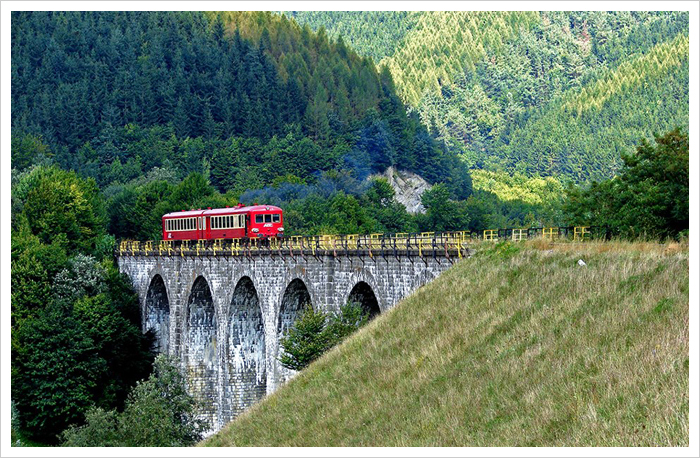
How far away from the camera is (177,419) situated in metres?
54.5

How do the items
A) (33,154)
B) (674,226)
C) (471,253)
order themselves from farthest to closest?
(33,154) → (674,226) → (471,253)

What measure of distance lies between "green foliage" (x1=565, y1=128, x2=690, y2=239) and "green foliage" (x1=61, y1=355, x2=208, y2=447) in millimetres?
22596

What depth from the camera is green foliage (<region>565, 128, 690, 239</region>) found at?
4075cm

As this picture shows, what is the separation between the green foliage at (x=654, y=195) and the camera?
134 feet

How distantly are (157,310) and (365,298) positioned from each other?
3157 centimetres

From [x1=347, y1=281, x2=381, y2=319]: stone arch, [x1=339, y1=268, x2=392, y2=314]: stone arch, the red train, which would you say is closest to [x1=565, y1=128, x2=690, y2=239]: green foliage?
[x1=339, y1=268, x2=392, y2=314]: stone arch

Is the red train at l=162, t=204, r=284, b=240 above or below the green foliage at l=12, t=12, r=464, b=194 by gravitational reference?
below

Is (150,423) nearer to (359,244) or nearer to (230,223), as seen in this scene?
(359,244)

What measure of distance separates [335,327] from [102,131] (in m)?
136

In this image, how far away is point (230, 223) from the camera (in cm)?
6331

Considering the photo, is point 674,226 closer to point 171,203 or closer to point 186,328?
point 186,328

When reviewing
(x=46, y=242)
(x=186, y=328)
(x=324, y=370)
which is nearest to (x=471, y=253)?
(x=324, y=370)

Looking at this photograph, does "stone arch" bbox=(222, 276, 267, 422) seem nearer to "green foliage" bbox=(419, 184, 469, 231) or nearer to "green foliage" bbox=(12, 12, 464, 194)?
"green foliage" bbox=(419, 184, 469, 231)

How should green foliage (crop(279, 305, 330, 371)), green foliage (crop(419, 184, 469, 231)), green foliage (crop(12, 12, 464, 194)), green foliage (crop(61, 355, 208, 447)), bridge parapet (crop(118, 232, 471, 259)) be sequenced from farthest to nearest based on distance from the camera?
green foliage (crop(12, 12, 464, 194)) → green foliage (crop(419, 184, 469, 231)) → green foliage (crop(61, 355, 208, 447)) → green foliage (crop(279, 305, 330, 371)) → bridge parapet (crop(118, 232, 471, 259))
